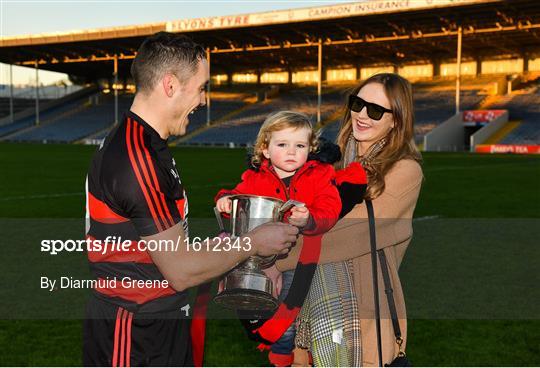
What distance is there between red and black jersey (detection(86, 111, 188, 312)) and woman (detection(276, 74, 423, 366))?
40 centimetres

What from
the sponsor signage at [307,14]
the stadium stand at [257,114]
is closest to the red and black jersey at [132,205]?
the sponsor signage at [307,14]

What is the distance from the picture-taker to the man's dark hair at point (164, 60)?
1896 mm

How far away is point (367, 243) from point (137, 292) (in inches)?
28.8

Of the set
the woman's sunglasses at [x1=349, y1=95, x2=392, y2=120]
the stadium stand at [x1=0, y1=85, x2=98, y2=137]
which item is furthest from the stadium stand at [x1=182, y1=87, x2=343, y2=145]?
the woman's sunglasses at [x1=349, y1=95, x2=392, y2=120]

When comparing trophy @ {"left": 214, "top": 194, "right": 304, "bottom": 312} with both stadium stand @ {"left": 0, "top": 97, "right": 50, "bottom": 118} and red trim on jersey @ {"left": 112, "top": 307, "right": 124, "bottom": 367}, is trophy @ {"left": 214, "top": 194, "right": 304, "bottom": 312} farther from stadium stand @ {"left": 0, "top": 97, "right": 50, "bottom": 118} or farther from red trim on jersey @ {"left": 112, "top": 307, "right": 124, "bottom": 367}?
stadium stand @ {"left": 0, "top": 97, "right": 50, "bottom": 118}

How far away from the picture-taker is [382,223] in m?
2.06

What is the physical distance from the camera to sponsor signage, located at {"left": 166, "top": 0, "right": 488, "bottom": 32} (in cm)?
3941

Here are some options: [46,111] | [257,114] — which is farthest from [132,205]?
[46,111]

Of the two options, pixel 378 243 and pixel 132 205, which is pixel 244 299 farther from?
pixel 378 243

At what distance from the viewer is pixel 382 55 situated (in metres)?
58.5

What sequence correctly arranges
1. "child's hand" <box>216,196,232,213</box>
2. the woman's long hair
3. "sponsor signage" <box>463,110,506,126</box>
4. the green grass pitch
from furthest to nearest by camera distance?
1. "sponsor signage" <box>463,110,506,126</box>
2. the green grass pitch
3. the woman's long hair
4. "child's hand" <box>216,196,232,213</box>

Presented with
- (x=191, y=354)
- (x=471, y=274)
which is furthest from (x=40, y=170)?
(x=191, y=354)

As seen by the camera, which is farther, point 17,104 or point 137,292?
point 17,104

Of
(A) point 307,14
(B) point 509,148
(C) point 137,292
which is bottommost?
(B) point 509,148
